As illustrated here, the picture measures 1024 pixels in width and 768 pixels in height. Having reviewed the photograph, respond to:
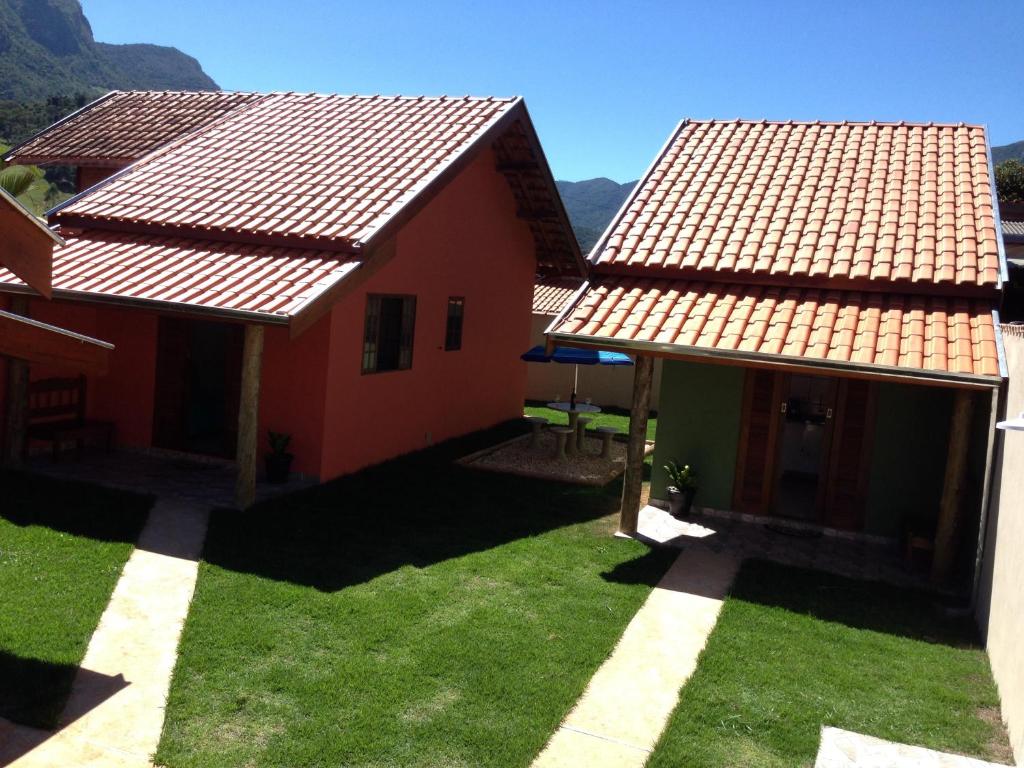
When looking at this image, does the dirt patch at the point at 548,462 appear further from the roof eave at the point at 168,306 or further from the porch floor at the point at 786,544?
the roof eave at the point at 168,306

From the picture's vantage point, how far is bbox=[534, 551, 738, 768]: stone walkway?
5.44 meters

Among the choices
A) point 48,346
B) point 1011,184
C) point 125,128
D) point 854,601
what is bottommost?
point 854,601

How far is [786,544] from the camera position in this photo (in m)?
10.1

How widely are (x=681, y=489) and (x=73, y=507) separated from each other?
6.99 m

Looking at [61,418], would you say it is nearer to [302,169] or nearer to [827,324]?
[302,169]

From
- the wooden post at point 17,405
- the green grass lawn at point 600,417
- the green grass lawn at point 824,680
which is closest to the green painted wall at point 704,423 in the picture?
the green grass lawn at point 824,680

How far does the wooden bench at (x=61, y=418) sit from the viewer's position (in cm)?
1154

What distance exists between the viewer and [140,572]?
7922mm

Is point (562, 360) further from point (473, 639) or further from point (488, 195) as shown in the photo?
point (473, 639)

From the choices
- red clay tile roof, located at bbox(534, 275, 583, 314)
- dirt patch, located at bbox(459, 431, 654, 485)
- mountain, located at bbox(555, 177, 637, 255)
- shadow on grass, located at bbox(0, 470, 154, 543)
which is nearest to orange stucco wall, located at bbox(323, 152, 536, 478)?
dirt patch, located at bbox(459, 431, 654, 485)

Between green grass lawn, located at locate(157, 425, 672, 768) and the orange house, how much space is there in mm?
1694

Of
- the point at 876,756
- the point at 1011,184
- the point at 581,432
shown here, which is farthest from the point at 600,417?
the point at 1011,184

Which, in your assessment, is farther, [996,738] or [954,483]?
[954,483]

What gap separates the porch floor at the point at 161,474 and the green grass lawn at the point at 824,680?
5972 mm
